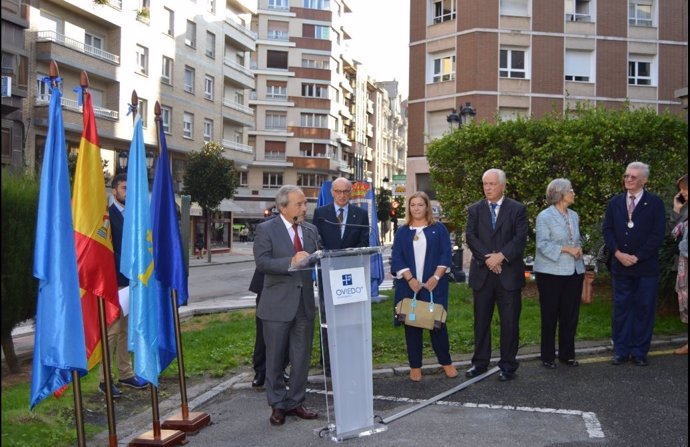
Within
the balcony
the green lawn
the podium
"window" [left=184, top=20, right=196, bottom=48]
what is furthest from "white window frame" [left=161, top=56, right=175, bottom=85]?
the podium

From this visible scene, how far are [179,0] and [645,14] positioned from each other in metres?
27.6

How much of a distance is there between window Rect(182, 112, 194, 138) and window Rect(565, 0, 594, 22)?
952 inches

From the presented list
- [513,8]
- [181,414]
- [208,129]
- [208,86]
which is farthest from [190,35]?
[181,414]

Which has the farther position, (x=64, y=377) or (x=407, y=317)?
(x=407, y=317)

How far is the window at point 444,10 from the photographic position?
4053 cm

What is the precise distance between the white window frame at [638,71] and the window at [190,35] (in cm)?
2684

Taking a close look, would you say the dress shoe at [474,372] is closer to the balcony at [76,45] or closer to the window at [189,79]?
the balcony at [76,45]

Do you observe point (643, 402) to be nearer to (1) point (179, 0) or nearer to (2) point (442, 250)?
(2) point (442, 250)

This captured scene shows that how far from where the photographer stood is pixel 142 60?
4028 cm

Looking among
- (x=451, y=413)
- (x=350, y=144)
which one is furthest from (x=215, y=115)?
(x=451, y=413)

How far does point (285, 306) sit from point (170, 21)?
40.1 m

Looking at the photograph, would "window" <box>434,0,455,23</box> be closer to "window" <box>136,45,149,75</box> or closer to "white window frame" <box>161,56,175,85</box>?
"white window frame" <box>161,56,175,85</box>

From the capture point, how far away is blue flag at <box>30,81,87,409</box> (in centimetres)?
409

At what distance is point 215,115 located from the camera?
50.8 metres
